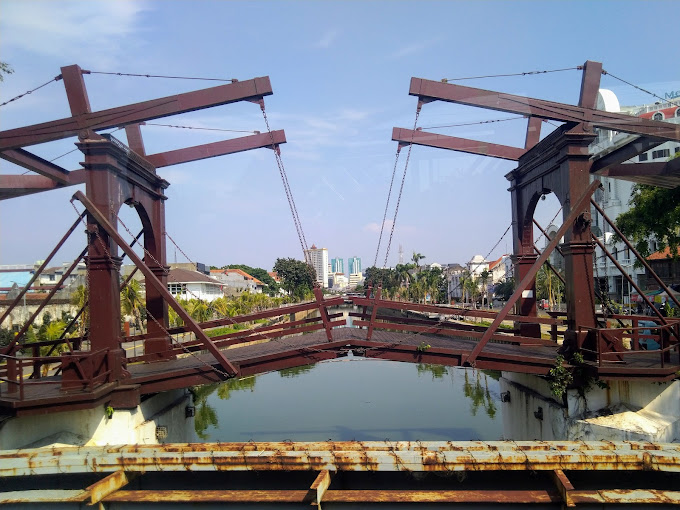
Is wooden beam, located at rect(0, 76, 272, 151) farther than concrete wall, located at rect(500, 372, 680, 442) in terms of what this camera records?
Yes

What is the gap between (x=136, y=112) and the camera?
9.41 metres

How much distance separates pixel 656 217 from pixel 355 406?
45.4 ft

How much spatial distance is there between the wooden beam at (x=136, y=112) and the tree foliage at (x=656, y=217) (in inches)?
631

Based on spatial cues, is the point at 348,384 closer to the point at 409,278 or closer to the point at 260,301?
the point at 260,301

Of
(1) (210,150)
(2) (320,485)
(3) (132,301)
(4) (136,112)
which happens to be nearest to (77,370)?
(4) (136,112)

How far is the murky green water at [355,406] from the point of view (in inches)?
669

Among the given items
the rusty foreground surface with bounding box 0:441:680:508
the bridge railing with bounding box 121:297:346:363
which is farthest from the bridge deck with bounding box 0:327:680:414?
the rusty foreground surface with bounding box 0:441:680:508

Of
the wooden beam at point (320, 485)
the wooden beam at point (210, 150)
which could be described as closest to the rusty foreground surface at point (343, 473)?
the wooden beam at point (320, 485)

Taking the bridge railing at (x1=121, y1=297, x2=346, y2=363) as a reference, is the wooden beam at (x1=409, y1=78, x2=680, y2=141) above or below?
above

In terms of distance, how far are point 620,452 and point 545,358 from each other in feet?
16.0

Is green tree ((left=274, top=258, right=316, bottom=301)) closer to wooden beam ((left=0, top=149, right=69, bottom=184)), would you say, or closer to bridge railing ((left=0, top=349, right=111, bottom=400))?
wooden beam ((left=0, top=149, right=69, bottom=184))

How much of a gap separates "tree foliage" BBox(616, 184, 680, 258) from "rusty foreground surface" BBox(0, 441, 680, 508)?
1696cm

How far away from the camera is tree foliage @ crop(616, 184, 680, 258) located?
1872 cm

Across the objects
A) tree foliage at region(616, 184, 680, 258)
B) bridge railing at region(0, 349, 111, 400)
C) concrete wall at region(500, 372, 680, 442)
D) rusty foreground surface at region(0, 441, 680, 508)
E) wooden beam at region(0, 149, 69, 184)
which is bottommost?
concrete wall at region(500, 372, 680, 442)
